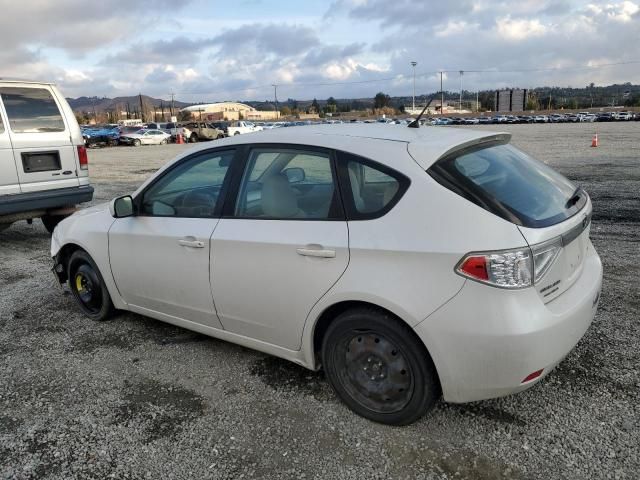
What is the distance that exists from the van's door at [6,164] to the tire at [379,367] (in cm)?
562

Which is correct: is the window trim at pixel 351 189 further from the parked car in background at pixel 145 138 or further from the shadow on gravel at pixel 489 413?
the parked car in background at pixel 145 138

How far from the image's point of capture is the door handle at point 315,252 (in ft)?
9.29

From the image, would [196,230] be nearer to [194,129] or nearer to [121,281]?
[121,281]

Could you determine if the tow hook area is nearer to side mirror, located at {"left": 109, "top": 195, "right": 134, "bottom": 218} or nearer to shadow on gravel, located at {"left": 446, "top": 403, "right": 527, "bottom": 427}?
side mirror, located at {"left": 109, "top": 195, "right": 134, "bottom": 218}

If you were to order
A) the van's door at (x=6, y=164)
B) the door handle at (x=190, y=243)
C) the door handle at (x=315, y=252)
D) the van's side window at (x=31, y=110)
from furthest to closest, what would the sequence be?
1. the van's side window at (x=31, y=110)
2. the van's door at (x=6, y=164)
3. the door handle at (x=190, y=243)
4. the door handle at (x=315, y=252)

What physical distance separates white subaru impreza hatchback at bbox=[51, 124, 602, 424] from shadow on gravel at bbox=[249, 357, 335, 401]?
241mm

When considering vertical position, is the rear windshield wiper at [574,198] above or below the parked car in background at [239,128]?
above

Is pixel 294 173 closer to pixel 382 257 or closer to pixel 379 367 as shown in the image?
pixel 382 257

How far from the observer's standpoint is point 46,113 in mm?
7164

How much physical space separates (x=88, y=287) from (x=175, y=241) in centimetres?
153

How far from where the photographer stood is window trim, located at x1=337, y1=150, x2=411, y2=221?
2732mm

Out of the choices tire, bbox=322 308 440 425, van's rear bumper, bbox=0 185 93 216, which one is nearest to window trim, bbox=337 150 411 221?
tire, bbox=322 308 440 425

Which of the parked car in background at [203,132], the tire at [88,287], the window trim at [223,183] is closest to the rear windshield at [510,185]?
the window trim at [223,183]

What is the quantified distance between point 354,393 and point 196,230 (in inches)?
58.8
